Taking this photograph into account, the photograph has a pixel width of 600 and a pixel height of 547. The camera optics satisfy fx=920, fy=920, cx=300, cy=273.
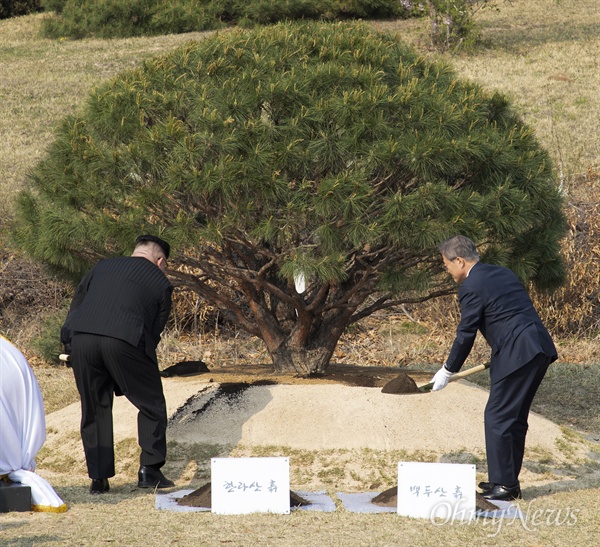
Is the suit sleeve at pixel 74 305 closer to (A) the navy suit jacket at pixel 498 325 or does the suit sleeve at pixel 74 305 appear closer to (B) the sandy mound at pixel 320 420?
(B) the sandy mound at pixel 320 420

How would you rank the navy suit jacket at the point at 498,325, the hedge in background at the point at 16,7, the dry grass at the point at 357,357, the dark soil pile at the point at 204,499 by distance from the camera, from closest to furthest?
the dry grass at the point at 357,357, the dark soil pile at the point at 204,499, the navy suit jacket at the point at 498,325, the hedge in background at the point at 16,7

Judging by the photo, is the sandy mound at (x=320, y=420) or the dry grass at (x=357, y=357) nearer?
the dry grass at (x=357, y=357)

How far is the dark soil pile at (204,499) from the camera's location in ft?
16.2

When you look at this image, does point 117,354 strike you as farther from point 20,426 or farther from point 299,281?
point 299,281

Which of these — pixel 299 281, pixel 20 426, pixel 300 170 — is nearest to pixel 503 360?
pixel 299 281

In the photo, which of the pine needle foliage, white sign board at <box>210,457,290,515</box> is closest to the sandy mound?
the pine needle foliage

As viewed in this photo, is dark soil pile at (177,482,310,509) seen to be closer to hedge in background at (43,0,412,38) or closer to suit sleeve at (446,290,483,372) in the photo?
suit sleeve at (446,290,483,372)

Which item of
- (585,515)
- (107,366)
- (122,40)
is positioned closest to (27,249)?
(107,366)

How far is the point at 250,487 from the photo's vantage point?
4816mm

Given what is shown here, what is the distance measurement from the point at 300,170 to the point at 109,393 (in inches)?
82.5

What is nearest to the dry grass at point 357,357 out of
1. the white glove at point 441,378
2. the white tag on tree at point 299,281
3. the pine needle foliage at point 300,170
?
the white glove at point 441,378

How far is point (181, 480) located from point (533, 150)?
3.72m

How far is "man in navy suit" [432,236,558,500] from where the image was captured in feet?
16.9

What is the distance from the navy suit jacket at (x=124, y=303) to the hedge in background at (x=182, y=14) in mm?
24344
